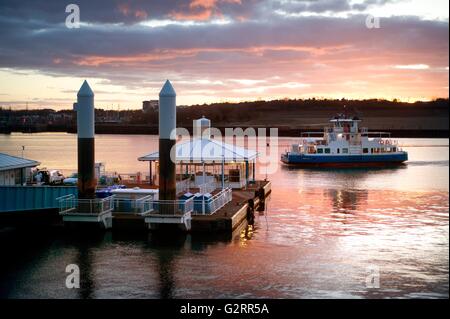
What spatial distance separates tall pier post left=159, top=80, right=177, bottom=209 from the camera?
82.4ft

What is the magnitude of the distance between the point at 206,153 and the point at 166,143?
7.51 metres

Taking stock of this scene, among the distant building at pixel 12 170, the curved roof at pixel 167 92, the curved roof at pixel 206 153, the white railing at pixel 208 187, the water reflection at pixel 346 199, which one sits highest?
the curved roof at pixel 167 92

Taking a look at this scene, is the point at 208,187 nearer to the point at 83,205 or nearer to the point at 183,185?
the point at 183,185

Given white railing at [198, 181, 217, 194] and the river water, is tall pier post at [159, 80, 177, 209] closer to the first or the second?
the river water

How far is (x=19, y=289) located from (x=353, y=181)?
39133 mm

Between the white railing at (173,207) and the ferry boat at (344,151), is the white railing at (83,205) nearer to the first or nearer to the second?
the white railing at (173,207)

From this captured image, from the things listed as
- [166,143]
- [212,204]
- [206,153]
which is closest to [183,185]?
[206,153]

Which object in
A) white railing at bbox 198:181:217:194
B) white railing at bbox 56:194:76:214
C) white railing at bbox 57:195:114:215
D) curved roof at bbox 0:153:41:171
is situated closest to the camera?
white railing at bbox 57:195:114:215

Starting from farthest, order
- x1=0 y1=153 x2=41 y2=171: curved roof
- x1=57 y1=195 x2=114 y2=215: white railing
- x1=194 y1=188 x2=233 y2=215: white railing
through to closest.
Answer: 1. x1=0 y1=153 x2=41 y2=171: curved roof
2. x1=194 y1=188 x2=233 y2=215: white railing
3. x1=57 y1=195 x2=114 y2=215: white railing

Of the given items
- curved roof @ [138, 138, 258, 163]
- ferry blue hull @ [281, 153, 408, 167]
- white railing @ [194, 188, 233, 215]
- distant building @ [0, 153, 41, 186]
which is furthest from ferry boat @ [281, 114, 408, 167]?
distant building @ [0, 153, 41, 186]

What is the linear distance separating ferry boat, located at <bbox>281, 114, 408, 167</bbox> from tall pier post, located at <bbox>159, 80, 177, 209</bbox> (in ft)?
148

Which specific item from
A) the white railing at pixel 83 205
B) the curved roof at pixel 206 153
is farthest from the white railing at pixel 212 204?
the white railing at pixel 83 205

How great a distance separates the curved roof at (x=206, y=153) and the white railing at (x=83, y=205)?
22.5ft

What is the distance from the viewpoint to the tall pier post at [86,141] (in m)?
25.8
